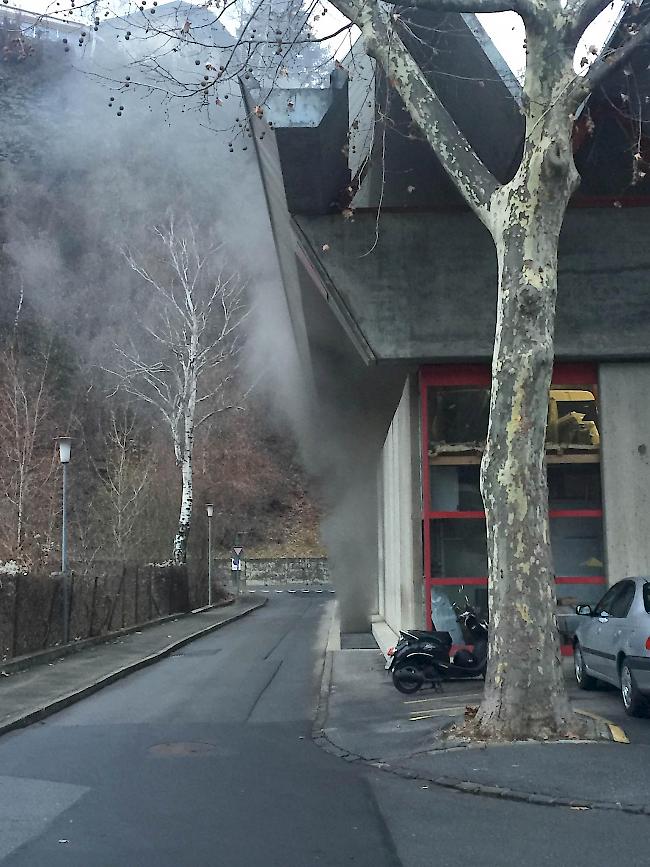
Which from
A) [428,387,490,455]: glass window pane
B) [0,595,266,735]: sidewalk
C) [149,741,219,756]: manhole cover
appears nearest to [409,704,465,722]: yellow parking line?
[149,741,219,756]: manhole cover

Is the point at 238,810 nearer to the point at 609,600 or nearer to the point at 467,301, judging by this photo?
the point at 609,600

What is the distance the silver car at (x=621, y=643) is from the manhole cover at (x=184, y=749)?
Answer: 4.13 meters

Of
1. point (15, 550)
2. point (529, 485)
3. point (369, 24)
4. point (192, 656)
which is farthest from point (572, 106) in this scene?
point (15, 550)

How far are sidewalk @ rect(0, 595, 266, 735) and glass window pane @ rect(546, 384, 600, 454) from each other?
305 inches

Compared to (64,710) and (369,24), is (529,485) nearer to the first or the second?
(369,24)

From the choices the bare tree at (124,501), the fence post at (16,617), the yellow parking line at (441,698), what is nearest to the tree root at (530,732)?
the yellow parking line at (441,698)

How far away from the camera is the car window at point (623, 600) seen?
33.1 feet

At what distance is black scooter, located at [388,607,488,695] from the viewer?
39.0 ft

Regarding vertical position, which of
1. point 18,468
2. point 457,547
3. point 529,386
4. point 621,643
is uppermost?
point 18,468

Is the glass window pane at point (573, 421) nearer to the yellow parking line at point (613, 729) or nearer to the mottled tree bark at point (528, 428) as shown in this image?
the yellow parking line at point (613, 729)

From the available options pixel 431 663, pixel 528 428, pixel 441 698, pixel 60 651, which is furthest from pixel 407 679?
pixel 60 651

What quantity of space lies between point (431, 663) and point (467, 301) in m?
5.13

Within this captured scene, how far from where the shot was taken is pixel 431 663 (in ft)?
39.3

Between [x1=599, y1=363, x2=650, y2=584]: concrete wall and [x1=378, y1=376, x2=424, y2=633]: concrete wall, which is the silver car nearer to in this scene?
[x1=599, y1=363, x2=650, y2=584]: concrete wall
